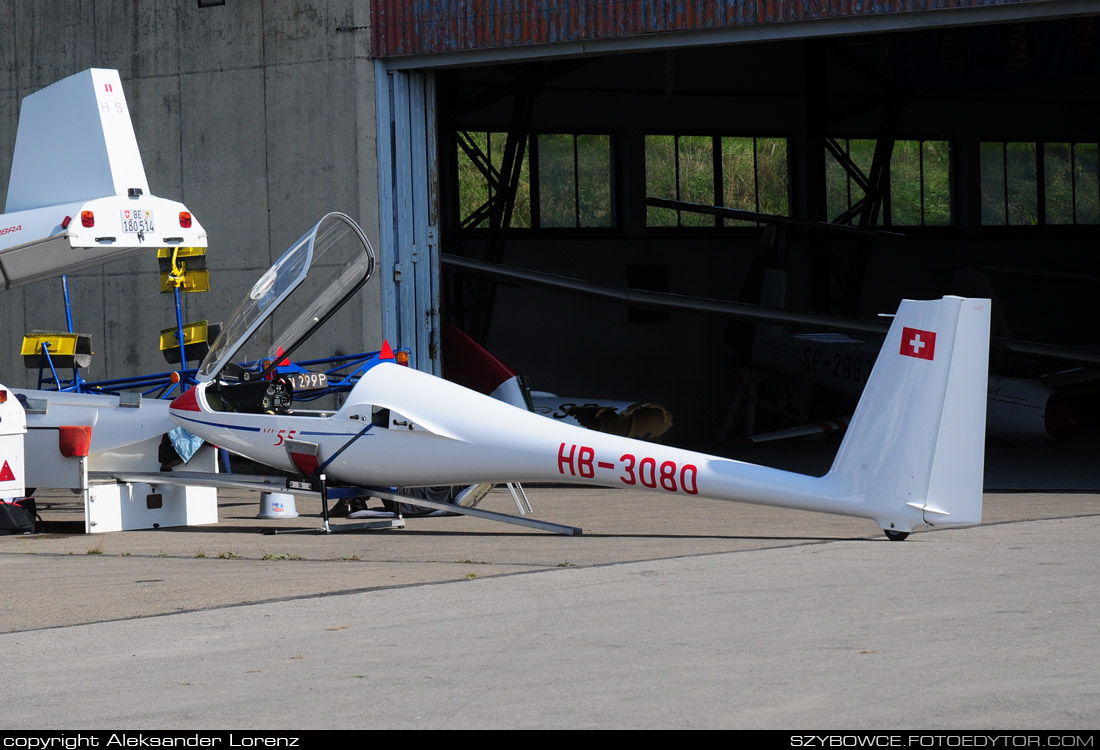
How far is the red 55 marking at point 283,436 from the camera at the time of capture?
12.2 metres

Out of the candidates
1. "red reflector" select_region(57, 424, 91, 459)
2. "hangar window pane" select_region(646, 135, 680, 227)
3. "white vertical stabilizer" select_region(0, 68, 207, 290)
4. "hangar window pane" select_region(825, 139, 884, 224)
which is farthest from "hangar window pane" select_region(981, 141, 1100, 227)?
"red reflector" select_region(57, 424, 91, 459)

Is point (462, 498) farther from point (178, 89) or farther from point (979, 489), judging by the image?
point (178, 89)

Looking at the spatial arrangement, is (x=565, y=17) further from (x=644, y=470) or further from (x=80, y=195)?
(x=644, y=470)

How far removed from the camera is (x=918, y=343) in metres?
9.64

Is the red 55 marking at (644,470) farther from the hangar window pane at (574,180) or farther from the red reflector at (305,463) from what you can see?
the hangar window pane at (574,180)

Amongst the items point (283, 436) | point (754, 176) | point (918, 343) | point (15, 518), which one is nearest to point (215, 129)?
point (15, 518)

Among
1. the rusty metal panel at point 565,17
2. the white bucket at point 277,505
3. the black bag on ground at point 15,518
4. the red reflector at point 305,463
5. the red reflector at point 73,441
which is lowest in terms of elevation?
the white bucket at point 277,505

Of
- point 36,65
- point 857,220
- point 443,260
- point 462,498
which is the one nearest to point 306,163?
point 443,260

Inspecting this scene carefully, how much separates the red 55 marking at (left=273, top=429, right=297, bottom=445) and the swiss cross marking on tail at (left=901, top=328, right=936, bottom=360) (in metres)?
5.14

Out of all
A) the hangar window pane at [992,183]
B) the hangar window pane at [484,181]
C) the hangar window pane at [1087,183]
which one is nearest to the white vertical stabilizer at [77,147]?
the hangar window pane at [484,181]

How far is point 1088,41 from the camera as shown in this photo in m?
21.5

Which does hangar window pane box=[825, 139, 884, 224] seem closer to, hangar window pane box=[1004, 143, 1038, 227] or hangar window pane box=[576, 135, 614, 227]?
hangar window pane box=[1004, 143, 1038, 227]

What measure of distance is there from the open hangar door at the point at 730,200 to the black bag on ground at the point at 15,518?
988 cm

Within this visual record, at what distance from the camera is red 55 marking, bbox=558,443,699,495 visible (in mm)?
10359
